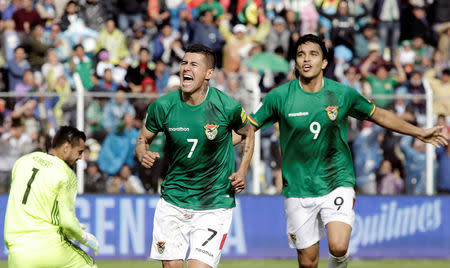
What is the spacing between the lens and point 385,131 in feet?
43.2

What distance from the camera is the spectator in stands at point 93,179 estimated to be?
1293cm

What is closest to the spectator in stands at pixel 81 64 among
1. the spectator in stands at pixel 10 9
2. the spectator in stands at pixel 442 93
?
the spectator in stands at pixel 10 9

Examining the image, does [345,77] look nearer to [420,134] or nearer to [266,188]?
[266,188]

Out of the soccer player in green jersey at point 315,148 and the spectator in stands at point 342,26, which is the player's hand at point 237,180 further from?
the spectator in stands at point 342,26

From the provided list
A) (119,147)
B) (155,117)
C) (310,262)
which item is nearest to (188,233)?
(155,117)

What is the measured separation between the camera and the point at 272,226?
13.6 m

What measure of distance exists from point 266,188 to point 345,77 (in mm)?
3344

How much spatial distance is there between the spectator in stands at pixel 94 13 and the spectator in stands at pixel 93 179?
5.51 metres

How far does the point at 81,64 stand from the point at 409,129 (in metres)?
8.74

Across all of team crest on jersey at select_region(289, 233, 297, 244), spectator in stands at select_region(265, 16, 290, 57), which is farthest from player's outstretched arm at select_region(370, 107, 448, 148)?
spectator in stands at select_region(265, 16, 290, 57)

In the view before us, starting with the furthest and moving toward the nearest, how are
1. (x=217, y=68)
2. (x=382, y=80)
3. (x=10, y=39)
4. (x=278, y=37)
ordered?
(x=278, y=37), (x=217, y=68), (x=10, y=39), (x=382, y=80)

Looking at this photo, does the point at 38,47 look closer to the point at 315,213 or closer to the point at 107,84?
the point at 107,84

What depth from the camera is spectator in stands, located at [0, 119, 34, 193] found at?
1270 centimetres

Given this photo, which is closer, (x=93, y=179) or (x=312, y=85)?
(x=312, y=85)
